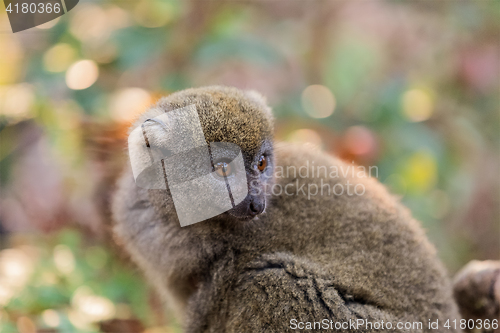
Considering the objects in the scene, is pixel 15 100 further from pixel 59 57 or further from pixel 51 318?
pixel 51 318

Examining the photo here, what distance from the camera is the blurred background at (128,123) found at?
317 centimetres

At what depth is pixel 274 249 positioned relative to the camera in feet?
8.20

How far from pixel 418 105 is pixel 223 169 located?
320 centimetres

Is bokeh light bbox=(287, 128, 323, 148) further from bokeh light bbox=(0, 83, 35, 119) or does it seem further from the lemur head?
bokeh light bbox=(0, 83, 35, 119)

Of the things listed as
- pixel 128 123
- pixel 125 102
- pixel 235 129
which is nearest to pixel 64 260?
pixel 128 123

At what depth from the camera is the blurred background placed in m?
3.17

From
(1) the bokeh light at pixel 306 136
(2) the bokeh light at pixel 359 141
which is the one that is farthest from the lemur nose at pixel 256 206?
(2) the bokeh light at pixel 359 141

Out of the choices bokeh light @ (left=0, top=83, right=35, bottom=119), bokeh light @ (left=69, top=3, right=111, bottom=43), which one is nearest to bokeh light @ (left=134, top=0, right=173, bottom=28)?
bokeh light @ (left=69, top=3, right=111, bottom=43)

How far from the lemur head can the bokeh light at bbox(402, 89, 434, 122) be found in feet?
8.12

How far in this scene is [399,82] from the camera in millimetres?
4383

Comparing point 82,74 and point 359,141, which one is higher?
point 82,74

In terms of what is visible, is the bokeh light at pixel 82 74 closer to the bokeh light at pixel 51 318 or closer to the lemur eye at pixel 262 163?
the bokeh light at pixel 51 318

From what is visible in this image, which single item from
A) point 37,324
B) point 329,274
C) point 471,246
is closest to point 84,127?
point 37,324

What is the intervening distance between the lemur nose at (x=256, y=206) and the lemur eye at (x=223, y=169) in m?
0.22
